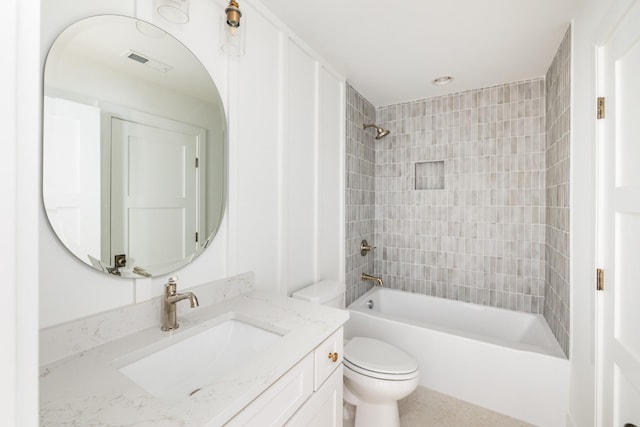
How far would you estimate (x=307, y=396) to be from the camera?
99cm

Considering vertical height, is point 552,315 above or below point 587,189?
below

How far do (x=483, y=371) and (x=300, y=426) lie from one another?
5.13 feet

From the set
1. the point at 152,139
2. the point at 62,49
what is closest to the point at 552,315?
the point at 152,139

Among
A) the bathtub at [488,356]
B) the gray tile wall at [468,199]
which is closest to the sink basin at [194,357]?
the bathtub at [488,356]

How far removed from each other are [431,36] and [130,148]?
1.86m

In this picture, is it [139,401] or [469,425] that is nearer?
[139,401]

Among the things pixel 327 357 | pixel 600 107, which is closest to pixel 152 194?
pixel 327 357

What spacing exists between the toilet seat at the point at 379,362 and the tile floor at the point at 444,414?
467mm

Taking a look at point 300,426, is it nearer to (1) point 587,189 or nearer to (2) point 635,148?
(2) point 635,148

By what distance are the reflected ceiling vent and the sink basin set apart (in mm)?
1038

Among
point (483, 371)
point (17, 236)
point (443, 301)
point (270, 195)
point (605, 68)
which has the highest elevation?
point (605, 68)

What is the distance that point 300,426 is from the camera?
94 centimetres

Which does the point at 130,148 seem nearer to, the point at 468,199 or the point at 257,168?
the point at 257,168

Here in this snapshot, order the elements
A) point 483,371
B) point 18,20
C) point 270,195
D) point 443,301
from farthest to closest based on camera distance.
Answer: point 443,301 → point 483,371 → point 270,195 → point 18,20
